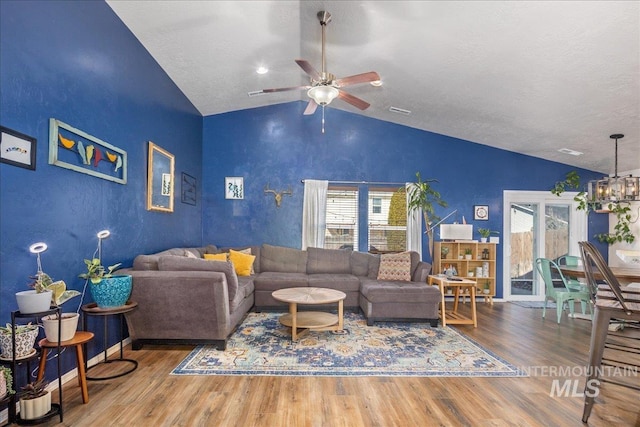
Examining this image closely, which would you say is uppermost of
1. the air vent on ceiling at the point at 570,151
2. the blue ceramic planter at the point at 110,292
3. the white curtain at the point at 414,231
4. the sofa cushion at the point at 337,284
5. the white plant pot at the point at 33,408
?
the air vent on ceiling at the point at 570,151

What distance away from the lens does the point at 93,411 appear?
2.26 metres

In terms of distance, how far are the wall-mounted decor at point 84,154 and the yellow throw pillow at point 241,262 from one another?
2.11 m

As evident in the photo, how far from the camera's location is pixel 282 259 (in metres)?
5.65

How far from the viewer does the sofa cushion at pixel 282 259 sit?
18.4ft

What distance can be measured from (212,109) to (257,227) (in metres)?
2.22

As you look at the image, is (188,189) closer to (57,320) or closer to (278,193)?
(278,193)

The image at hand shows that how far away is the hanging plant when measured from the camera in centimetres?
563

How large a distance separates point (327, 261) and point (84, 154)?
3729mm

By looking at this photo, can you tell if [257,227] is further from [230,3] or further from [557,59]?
[557,59]

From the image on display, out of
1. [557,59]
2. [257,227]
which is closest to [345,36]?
[557,59]

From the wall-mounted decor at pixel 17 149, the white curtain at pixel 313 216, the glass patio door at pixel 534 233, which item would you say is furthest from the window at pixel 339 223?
the wall-mounted decor at pixel 17 149

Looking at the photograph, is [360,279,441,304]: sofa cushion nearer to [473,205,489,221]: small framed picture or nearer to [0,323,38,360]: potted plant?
[473,205,489,221]: small framed picture

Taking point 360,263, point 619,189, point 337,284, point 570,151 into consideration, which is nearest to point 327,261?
Answer: point 360,263

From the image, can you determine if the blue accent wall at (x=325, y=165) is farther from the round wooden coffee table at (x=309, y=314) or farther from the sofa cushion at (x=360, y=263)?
the round wooden coffee table at (x=309, y=314)
